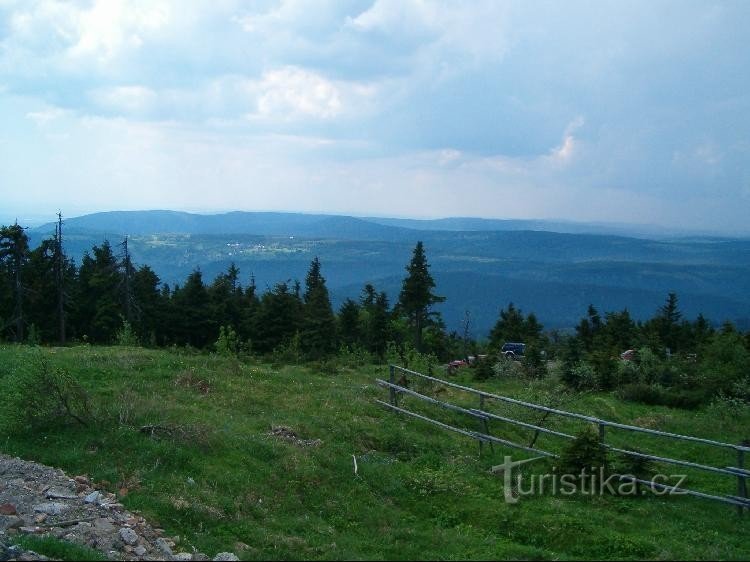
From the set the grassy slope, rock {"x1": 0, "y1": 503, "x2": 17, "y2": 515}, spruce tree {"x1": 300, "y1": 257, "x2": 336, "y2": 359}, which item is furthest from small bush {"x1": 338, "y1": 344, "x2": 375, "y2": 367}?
rock {"x1": 0, "y1": 503, "x2": 17, "y2": 515}

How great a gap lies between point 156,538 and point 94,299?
157 ft

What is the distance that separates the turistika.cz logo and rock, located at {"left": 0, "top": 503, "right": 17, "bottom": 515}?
23.7 ft

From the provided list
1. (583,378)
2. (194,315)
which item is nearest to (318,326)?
(194,315)

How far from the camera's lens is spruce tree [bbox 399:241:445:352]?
4988cm

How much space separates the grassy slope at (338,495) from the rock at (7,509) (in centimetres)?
132

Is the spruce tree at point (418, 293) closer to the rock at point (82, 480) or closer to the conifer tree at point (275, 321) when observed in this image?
the conifer tree at point (275, 321)

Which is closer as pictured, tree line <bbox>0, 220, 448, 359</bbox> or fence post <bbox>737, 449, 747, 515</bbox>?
fence post <bbox>737, 449, 747, 515</bbox>

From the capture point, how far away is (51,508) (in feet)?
25.4

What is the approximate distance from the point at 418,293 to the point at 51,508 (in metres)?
43.1

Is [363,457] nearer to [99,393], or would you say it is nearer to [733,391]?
[99,393]

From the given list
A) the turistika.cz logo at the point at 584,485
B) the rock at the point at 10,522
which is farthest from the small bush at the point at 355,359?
the rock at the point at 10,522

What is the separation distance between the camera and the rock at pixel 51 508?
769 centimetres

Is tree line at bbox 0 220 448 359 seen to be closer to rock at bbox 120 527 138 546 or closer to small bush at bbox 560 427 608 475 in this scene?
small bush at bbox 560 427 608 475

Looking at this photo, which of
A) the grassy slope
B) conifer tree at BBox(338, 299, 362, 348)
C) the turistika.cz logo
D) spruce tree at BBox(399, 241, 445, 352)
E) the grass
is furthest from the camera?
conifer tree at BBox(338, 299, 362, 348)
